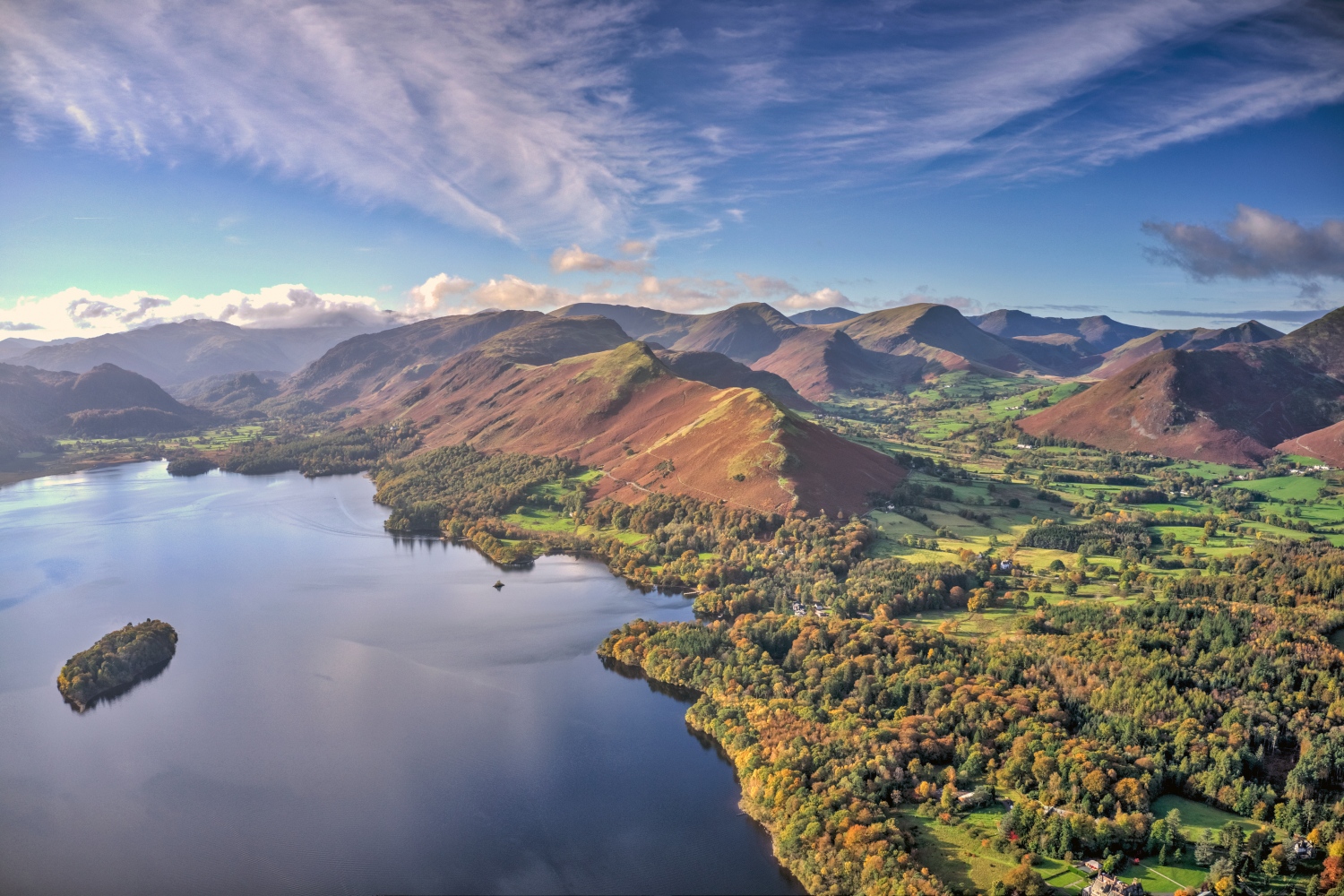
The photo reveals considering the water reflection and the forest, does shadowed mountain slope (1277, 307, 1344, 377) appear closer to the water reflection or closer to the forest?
the forest

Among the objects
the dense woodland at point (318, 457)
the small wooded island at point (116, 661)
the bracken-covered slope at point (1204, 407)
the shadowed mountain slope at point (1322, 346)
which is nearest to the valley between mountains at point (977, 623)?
the bracken-covered slope at point (1204, 407)

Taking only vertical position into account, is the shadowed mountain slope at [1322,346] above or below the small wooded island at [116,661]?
above

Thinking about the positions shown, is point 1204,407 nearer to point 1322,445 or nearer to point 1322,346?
point 1322,445

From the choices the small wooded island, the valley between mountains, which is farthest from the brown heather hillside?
the small wooded island

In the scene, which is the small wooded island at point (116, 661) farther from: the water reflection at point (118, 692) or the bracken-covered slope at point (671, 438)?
the bracken-covered slope at point (671, 438)

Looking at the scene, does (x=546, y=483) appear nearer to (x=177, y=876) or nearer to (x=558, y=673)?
(x=558, y=673)

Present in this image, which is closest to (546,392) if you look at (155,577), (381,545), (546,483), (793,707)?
(546,483)
